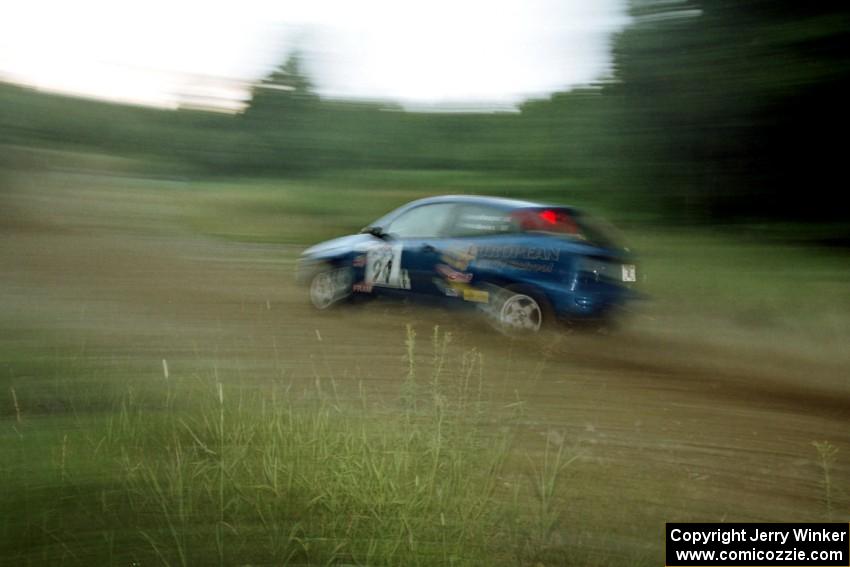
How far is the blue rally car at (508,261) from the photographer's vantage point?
754 cm

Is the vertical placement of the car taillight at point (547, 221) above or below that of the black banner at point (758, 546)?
above

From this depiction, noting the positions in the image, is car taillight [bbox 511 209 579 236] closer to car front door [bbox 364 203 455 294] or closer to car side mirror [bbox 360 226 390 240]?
car front door [bbox 364 203 455 294]

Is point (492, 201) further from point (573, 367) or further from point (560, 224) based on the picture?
point (573, 367)

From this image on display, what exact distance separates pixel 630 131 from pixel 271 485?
8545 mm

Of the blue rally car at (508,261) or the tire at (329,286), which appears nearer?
the blue rally car at (508,261)

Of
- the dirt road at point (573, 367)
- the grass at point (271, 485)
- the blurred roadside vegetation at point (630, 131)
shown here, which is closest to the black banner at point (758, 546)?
the dirt road at point (573, 367)

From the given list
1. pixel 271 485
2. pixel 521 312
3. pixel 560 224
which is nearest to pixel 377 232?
pixel 521 312

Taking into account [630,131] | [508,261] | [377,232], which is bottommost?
[508,261]

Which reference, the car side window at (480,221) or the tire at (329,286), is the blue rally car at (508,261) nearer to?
the car side window at (480,221)

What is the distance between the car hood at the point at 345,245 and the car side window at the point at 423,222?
0.27m

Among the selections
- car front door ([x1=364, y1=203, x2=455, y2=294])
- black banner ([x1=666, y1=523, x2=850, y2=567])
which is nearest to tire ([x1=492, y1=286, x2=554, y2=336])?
car front door ([x1=364, y1=203, x2=455, y2=294])

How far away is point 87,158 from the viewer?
1455 centimetres

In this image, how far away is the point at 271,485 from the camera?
4055 millimetres

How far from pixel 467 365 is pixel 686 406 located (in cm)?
158
